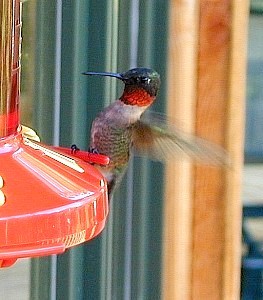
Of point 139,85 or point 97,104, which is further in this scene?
point 97,104

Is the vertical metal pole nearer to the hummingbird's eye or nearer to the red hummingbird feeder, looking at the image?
the red hummingbird feeder

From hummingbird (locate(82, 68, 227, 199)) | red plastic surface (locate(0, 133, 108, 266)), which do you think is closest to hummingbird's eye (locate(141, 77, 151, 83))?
hummingbird (locate(82, 68, 227, 199))

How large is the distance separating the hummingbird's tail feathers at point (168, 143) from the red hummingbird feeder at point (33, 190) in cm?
38

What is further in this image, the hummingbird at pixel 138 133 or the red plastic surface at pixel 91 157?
the hummingbird at pixel 138 133

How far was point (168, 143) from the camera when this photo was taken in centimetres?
177

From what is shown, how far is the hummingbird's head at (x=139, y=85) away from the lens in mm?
1700

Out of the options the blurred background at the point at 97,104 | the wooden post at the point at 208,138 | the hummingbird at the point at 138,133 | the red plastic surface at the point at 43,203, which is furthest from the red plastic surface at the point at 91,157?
the blurred background at the point at 97,104

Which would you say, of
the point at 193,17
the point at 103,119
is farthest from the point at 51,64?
the point at 103,119

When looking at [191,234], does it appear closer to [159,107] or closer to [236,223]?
[236,223]

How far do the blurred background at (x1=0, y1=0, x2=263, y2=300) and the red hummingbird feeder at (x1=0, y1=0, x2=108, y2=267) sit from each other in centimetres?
92

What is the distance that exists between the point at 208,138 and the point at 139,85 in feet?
1.41

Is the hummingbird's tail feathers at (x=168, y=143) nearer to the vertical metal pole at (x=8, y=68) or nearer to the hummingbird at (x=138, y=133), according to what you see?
the hummingbird at (x=138, y=133)

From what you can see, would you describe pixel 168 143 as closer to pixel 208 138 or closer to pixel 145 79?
pixel 145 79

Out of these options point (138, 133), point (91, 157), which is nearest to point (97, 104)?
point (138, 133)
